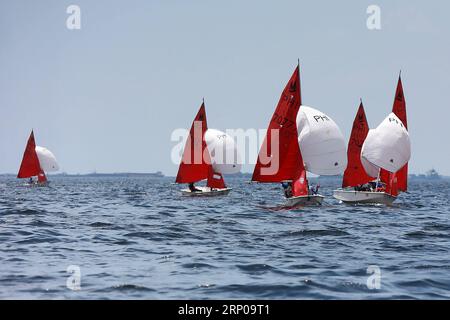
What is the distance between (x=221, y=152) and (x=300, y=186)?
61.7 ft

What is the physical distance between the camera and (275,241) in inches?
838

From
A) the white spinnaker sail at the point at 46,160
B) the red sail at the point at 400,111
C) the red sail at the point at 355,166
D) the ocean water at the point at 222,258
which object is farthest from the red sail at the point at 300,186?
the white spinnaker sail at the point at 46,160

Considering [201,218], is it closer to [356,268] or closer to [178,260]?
[178,260]

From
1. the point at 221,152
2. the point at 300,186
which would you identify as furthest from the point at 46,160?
the point at 300,186

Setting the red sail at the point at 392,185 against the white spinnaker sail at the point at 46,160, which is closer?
the red sail at the point at 392,185

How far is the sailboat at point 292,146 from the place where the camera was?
1484 inches

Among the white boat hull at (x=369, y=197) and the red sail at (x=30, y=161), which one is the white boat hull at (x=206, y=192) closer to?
the white boat hull at (x=369, y=197)

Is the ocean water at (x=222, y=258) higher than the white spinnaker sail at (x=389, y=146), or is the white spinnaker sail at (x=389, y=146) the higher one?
the white spinnaker sail at (x=389, y=146)

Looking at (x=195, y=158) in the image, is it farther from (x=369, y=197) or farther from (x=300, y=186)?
(x=300, y=186)

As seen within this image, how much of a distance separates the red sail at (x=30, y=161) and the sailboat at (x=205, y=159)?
133 ft

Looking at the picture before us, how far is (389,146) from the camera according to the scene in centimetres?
4038

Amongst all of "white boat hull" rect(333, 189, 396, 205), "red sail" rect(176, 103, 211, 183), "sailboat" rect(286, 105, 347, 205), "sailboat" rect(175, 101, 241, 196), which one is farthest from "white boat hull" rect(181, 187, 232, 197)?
"sailboat" rect(286, 105, 347, 205)

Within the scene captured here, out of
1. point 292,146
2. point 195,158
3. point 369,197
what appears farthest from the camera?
point 195,158
